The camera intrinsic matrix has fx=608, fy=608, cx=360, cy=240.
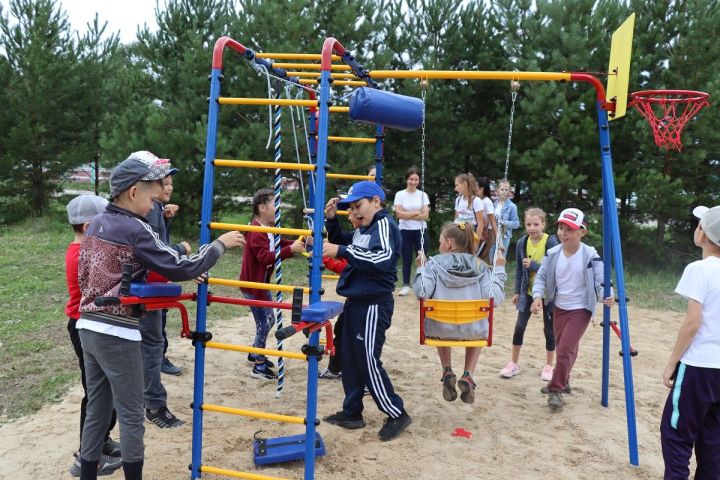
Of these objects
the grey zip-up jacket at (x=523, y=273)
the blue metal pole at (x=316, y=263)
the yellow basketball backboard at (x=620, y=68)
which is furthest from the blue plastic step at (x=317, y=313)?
the grey zip-up jacket at (x=523, y=273)

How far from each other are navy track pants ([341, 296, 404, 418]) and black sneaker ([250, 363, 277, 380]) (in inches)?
48.2

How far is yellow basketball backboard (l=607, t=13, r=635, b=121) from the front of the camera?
3.94m

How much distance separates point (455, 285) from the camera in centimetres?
413

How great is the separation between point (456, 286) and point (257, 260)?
63.9 inches

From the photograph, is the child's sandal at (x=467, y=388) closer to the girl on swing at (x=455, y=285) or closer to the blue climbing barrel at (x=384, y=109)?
the girl on swing at (x=455, y=285)

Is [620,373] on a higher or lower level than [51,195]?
lower

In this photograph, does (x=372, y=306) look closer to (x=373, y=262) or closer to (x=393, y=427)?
(x=373, y=262)

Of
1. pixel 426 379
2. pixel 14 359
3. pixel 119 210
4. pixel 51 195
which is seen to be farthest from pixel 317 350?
pixel 51 195

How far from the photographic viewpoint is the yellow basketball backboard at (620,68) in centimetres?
394

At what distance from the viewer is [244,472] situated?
341 cm

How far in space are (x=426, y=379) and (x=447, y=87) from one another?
6.89 m

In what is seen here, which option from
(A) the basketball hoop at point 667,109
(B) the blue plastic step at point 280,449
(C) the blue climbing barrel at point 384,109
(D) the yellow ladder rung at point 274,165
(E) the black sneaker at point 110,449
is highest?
(A) the basketball hoop at point 667,109

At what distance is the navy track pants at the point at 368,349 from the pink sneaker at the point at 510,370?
161cm

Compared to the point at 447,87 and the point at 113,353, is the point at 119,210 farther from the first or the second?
the point at 447,87
